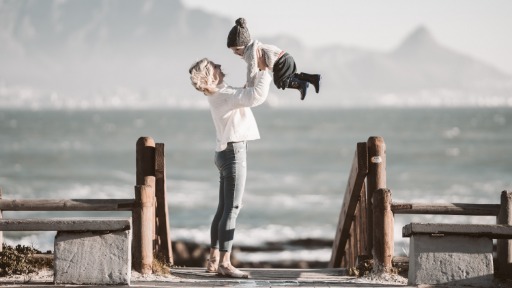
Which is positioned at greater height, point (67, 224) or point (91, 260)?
point (67, 224)

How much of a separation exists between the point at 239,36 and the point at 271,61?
0.33 meters

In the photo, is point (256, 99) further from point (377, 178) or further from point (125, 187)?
point (125, 187)

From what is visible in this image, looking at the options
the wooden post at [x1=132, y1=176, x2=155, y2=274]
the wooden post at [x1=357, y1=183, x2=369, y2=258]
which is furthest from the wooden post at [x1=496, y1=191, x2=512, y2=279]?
the wooden post at [x1=132, y1=176, x2=155, y2=274]

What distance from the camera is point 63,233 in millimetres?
7121

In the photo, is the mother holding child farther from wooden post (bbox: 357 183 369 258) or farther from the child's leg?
wooden post (bbox: 357 183 369 258)

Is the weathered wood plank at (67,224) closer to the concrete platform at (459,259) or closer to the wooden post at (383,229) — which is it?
the wooden post at (383,229)

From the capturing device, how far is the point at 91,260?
7.08 meters

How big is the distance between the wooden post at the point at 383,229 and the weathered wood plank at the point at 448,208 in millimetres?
116

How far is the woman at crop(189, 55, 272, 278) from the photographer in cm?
737

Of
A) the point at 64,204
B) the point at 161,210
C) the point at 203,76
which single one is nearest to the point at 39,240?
the point at 161,210

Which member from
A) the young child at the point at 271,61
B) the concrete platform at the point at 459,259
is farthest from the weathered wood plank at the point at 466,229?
the young child at the point at 271,61

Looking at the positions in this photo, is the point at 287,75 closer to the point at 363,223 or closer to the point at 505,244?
the point at 363,223

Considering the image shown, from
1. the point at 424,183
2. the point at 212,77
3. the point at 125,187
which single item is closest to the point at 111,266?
the point at 212,77

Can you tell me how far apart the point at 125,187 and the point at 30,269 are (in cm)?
3824
